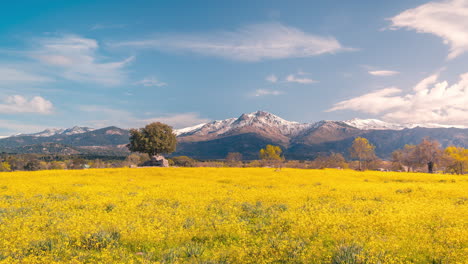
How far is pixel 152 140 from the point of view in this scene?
282ft

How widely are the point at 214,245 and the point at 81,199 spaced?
50.4 feet

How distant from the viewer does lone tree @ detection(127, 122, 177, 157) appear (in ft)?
281

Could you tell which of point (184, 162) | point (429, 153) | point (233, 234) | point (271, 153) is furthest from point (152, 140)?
point (429, 153)

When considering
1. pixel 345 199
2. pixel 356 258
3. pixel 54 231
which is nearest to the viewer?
pixel 356 258

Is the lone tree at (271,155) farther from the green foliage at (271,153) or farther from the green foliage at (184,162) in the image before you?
A: the green foliage at (184,162)

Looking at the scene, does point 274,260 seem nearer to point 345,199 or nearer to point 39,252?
point 39,252

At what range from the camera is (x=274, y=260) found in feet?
28.9

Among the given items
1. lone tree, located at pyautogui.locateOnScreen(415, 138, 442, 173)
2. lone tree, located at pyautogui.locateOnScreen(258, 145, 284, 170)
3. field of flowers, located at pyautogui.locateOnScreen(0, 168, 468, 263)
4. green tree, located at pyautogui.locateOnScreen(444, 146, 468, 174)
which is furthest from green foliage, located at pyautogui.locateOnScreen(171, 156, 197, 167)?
field of flowers, located at pyautogui.locateOnScreen(0, 168, 468, 263)

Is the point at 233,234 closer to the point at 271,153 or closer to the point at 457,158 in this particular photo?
the point at 457,158

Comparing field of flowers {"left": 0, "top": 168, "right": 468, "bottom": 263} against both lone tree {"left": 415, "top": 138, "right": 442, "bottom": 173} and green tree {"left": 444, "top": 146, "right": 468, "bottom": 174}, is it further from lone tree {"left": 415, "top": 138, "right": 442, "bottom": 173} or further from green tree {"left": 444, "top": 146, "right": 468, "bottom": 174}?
green tree {"left": 444, "top": 146, "right": 468, "bottom": 174}

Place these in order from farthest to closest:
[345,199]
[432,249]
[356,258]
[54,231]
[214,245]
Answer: [345,199], [54,231], [214,245], [432,249], [356,258]

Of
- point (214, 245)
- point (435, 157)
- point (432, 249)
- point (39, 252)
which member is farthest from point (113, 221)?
point (435, 157)

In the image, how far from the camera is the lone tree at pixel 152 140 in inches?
3369

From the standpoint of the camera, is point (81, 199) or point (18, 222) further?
point (81, 199)
